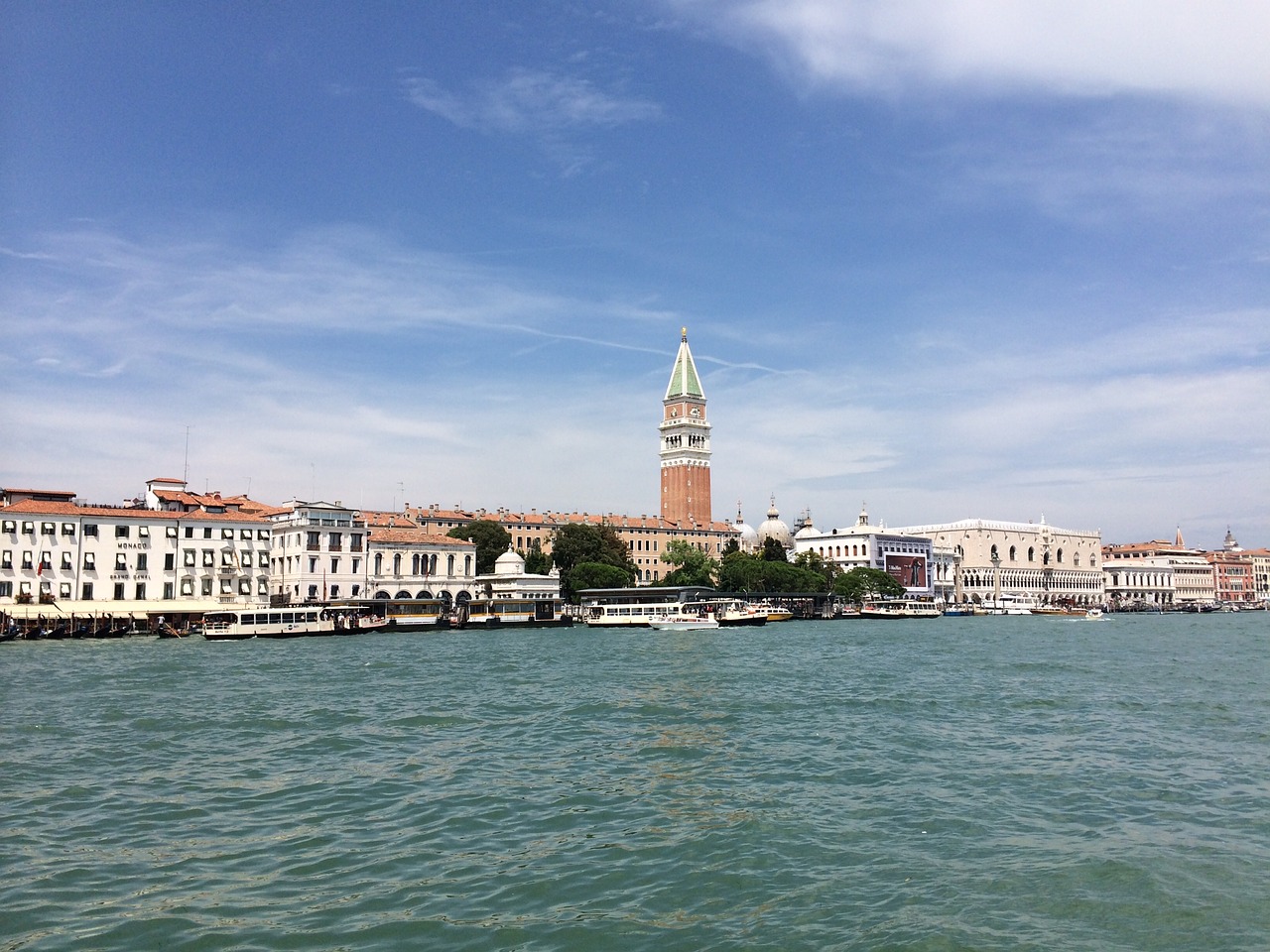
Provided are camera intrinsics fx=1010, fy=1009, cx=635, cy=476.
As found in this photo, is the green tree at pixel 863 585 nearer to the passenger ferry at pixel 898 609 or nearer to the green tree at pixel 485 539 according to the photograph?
the passenger ferry at pixel 898 609

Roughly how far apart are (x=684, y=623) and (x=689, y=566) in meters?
28.9

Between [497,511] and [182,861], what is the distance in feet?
333

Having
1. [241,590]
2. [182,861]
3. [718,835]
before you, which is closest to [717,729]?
[718,835]

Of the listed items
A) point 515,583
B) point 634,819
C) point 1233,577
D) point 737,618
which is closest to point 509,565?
point 515,583

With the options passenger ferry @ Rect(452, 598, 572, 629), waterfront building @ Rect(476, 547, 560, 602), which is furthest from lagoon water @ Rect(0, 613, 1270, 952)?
waterfront building @ Rect(476, 547, 560, 602)

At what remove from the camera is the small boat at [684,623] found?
68.3 meters

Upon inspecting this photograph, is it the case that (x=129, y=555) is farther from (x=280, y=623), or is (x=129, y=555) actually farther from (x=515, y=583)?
(x=515, y=583)

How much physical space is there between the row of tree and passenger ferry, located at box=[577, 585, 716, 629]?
11.8ft

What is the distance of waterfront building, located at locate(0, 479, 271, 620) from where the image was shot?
5694 centimetres

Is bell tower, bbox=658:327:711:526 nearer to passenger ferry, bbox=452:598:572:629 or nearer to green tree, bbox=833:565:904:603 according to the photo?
green tree, bbox=833:565:904:603

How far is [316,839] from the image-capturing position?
440 inches

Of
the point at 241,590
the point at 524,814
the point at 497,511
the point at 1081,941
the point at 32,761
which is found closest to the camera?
the point at 1081,941

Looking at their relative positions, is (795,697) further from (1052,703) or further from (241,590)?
(241,590)

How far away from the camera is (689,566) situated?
97.8 metres
